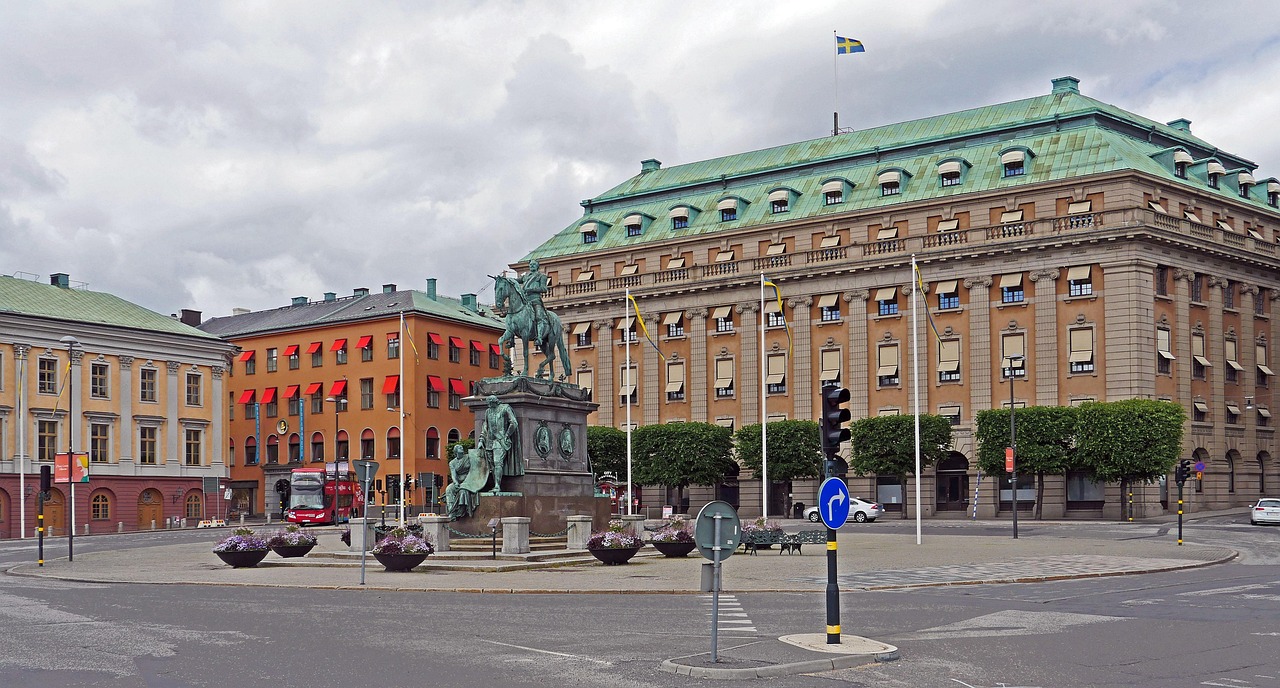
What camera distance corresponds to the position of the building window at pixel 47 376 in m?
84.6

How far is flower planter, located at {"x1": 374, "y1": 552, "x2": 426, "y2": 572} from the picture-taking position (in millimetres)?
36469

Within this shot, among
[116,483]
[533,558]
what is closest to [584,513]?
[533,558]

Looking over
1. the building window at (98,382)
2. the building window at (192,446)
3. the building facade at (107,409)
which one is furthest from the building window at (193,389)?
the building window at (98,382)

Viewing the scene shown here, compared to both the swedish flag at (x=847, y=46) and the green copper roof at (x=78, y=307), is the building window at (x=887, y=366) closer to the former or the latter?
the swedish flag at (x=847, y=46)

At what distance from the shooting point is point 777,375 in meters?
94.4

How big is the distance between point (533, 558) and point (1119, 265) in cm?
5252

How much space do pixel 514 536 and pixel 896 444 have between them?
47.7m

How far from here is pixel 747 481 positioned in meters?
95.8

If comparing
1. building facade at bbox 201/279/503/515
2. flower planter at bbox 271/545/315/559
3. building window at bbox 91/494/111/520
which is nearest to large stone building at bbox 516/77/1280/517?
building facade at bbox 201/279/503/515

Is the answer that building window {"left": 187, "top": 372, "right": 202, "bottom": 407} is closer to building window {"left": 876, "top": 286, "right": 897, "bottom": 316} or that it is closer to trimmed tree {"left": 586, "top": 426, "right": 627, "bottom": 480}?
trimmed tree {"left": 586, "top": 426, "right": 627, "bottom": 480}

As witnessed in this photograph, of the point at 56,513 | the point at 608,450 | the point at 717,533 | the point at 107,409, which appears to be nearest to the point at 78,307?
the point at 107,409

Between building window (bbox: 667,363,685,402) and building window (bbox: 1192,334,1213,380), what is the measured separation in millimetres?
34161

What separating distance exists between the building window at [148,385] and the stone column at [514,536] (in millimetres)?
60115

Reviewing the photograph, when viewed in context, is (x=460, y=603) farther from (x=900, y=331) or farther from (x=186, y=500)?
(x=186, y=500)
